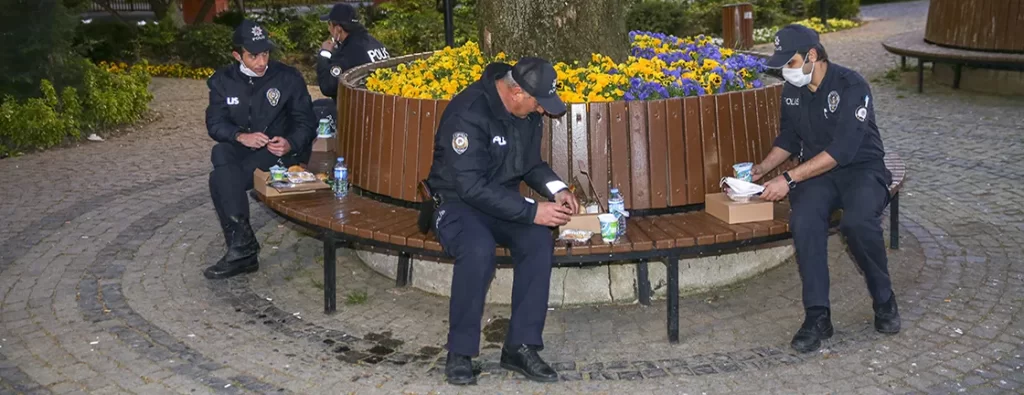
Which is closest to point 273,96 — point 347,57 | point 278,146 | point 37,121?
point 278,146

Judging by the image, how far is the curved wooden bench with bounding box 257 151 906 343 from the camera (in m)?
6.07

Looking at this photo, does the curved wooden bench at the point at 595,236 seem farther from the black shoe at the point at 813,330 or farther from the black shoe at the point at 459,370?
the black shoe at the point at 459,370

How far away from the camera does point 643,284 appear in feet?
22.5

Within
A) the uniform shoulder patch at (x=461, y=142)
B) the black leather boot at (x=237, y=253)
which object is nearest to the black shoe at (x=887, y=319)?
the uniform shoulder patch at (x=461, y=142)

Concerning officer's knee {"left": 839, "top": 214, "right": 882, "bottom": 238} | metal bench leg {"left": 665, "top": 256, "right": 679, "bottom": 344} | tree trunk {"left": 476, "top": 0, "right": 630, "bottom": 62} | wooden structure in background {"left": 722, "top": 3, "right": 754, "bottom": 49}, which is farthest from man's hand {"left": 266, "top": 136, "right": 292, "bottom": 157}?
wooden structure in background {"left": 722, "top": 3, "right": 754, "bottom": 49}

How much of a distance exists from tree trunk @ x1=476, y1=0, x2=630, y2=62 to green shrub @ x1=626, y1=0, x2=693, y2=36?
1389cm

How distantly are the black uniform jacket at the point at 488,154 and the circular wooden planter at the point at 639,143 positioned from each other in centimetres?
56

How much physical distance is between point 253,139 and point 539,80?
2535 millimetres

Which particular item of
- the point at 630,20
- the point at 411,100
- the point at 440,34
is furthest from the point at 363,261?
the point at 630,20

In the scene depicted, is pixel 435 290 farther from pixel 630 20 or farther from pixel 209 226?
pixel 630 20

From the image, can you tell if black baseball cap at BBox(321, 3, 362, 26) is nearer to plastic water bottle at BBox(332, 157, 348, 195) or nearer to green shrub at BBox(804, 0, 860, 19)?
plastic water bottle at BBox(332, 157, 348, 195)

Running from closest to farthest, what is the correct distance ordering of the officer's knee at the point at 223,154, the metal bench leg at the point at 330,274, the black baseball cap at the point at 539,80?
1. the black baseball cap at the point at 539,80
2. the metal bench leg at the point at 330,274
3. the officer's knee at the point at 223,154

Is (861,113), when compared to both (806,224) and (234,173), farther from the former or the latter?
(234,173)

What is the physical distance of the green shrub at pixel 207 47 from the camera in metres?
19.2
